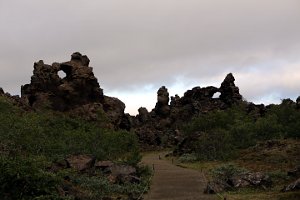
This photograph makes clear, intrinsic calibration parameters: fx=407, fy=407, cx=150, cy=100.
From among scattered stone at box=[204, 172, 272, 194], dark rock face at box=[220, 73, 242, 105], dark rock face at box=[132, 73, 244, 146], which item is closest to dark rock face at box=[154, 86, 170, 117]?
dark rock face at box=[132, 73, 244, 146]

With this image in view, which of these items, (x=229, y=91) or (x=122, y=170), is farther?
(x=229, y=91)

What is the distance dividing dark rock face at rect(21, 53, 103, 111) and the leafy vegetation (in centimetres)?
2227

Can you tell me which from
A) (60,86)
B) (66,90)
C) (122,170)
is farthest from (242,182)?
(60,86)

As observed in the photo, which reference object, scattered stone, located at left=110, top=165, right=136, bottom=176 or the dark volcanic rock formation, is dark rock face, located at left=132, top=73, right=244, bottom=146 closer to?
the dark volcanic rock formation

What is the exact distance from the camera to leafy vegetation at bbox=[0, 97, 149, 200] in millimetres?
17422

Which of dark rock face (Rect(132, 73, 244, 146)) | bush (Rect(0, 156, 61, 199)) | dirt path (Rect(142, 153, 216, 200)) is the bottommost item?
dirt path (Rect(142, 153, 216, 200))

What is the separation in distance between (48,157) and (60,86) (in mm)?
50790

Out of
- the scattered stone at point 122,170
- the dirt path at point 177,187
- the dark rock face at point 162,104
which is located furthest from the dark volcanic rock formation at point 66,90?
the scattered stone at point 122,170

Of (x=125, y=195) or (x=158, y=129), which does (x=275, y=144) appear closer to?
(x=125, y=195)

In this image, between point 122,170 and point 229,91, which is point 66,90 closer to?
point 229,91

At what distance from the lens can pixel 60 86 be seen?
83.6 metres

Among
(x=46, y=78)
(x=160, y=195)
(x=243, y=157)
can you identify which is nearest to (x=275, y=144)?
(x=243, y=157)

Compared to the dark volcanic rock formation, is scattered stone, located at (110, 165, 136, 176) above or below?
below

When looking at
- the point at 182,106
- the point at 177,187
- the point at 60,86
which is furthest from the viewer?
the point at 182,106
